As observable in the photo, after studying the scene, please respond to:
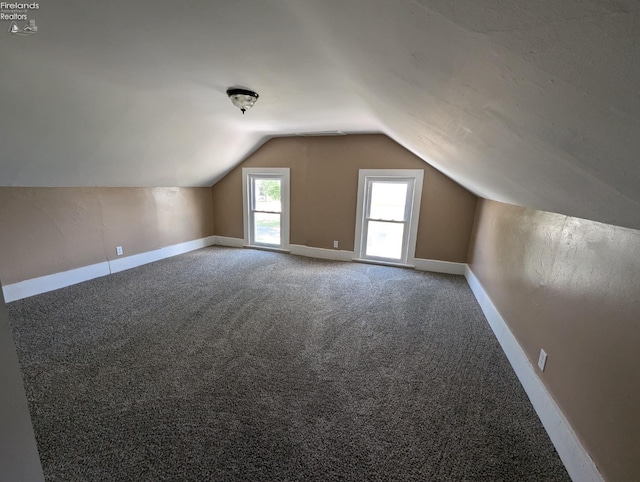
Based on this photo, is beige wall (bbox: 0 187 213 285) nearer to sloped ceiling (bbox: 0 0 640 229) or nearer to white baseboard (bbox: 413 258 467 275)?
sloped ceiling (bbox: 0 0 640 229)

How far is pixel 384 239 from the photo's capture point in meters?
4.53

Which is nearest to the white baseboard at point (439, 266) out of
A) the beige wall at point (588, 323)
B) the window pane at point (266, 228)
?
the beige wall at point (588, 323)

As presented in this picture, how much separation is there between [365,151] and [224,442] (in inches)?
161

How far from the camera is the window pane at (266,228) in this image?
521 cm

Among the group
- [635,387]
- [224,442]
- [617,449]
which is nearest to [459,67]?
[635,387]

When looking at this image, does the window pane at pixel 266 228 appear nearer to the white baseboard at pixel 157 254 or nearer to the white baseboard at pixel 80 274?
the white baseboard at pixel 157 254

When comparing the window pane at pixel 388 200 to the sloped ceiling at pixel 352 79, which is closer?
the sloped ceiling at pixel 352 79

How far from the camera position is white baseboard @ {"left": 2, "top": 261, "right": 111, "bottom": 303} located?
113 inches

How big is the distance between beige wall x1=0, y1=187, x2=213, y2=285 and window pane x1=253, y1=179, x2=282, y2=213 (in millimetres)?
1310

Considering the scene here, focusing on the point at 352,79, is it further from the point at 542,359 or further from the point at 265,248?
the point at 265,248

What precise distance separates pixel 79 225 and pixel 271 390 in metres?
3.52

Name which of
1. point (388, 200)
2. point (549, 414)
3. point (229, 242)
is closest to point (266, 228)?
point (229, 242)

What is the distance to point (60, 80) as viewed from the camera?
1.89 m

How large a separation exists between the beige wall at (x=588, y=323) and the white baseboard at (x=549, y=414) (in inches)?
1.9
